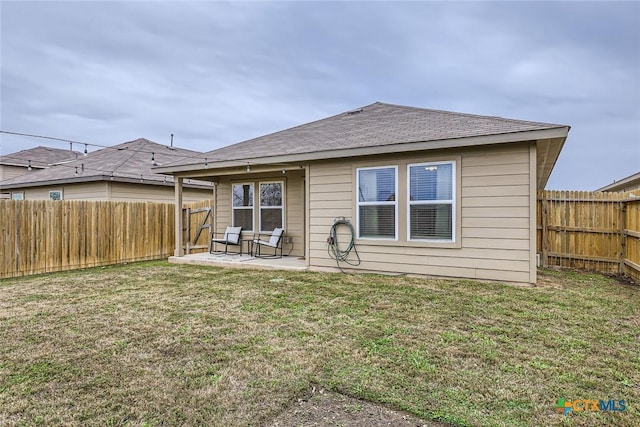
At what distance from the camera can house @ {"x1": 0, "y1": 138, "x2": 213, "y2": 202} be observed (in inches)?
428

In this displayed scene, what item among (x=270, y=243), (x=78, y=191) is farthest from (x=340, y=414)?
(x=78, y=191)

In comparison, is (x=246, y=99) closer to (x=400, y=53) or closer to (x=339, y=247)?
(x=400, y=53)

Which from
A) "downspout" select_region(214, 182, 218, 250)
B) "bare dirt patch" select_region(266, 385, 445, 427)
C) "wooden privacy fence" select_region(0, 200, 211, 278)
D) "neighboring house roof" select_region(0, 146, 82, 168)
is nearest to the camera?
"bare dirt patch" select_region(266, 385, 445, 427)

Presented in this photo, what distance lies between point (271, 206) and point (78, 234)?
440cm

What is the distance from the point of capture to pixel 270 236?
9.12 m

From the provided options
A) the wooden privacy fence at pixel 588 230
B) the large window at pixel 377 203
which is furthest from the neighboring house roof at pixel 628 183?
the large window at pixel 377 203

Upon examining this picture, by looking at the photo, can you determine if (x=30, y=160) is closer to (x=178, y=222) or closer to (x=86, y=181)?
(x=86, y=181)

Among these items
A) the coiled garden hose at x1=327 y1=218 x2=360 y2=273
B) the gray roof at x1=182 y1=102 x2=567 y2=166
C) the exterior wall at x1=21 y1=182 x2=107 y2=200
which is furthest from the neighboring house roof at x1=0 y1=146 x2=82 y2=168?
the coiled garden hose at x1=327 y1=218 x2=360 y2=273

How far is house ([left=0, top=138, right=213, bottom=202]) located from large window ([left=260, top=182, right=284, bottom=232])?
2418mm

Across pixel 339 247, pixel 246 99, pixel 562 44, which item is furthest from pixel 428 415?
pixel 246 99

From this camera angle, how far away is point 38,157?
18609mm

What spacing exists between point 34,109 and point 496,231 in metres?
22.3

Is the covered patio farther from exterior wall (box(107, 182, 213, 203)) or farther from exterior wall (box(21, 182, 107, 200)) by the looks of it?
exterior wall (box(21, 182, 107, 200))

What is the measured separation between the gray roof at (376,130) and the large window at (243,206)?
3.52 ft
